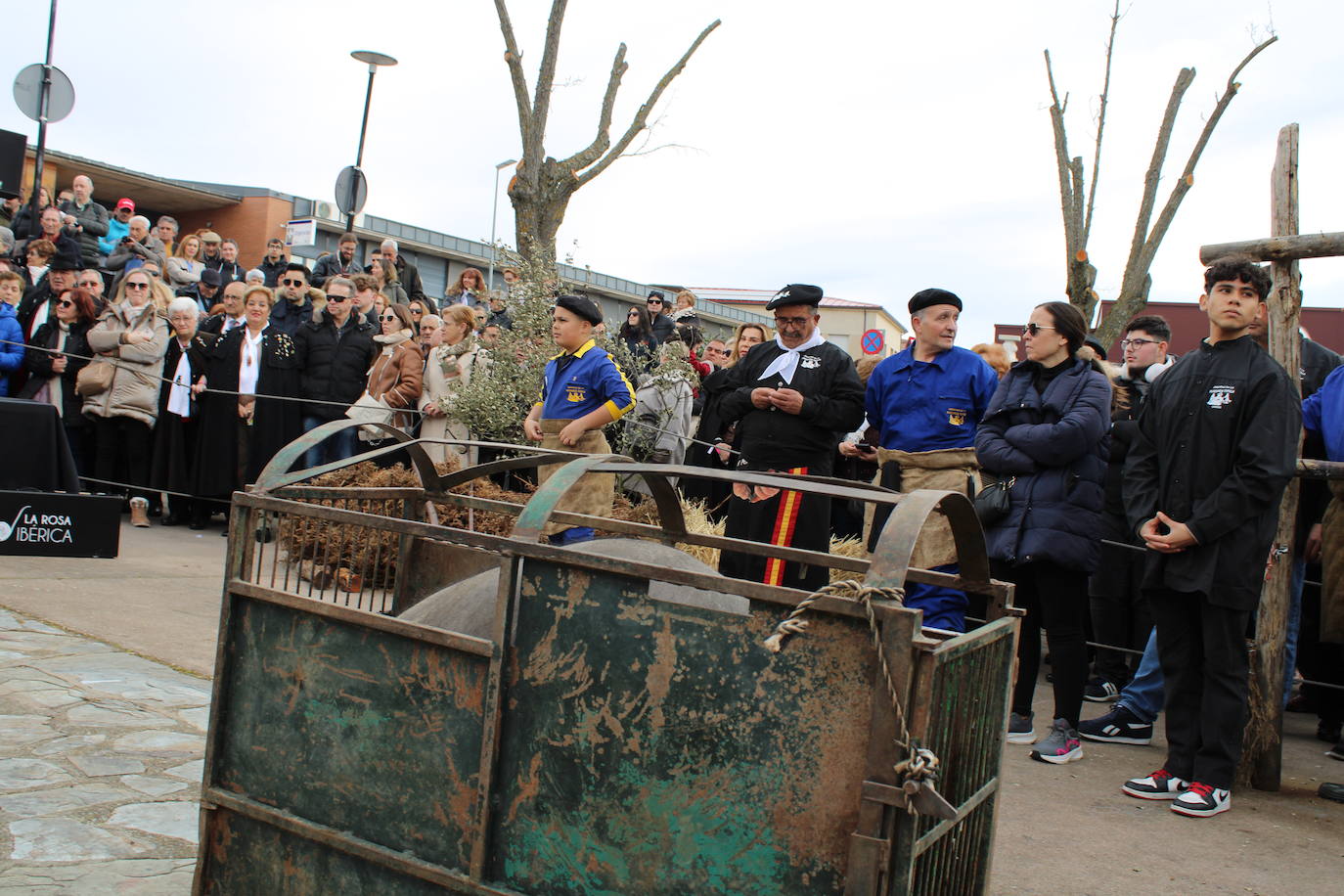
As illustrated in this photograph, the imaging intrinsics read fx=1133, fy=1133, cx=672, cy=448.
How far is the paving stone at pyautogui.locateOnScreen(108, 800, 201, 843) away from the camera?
3494 mm

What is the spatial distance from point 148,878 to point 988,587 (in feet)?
7.94

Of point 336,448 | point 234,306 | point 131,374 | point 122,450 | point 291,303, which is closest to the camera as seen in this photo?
point 336,448

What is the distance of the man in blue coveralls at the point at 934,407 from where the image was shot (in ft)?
18.3

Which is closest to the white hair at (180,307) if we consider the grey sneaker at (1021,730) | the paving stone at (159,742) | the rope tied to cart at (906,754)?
the paving stone at (159,742)

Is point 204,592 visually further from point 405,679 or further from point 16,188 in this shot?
point 16,188

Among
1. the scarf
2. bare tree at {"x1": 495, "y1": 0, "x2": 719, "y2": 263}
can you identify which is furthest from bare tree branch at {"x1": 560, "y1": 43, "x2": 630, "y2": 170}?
the scarf

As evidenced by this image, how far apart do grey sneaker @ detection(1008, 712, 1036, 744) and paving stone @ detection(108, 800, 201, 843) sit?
3566 millimetres

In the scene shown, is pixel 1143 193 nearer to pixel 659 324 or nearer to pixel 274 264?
pixel 659 324

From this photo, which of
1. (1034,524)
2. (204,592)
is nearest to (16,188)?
(204,592)

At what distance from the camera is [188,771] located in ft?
13.2

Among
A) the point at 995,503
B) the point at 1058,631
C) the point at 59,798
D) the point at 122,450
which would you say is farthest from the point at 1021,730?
the point at 122,450

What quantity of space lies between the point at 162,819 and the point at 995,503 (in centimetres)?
364

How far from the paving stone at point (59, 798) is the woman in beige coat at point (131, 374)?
Answer: 6.71 m

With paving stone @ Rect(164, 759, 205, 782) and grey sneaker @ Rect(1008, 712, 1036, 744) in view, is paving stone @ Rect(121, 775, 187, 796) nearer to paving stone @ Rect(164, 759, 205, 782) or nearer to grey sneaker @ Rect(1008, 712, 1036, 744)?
paving stone @ Rect(164, 759, 205, 782)
